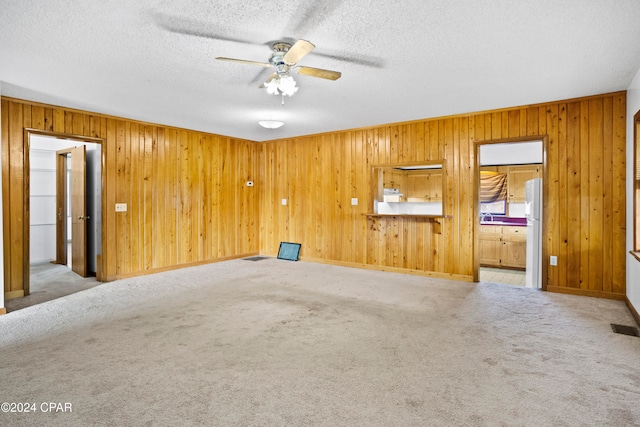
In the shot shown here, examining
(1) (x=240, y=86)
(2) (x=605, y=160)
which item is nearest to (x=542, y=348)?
(2) (x=605, y=160)

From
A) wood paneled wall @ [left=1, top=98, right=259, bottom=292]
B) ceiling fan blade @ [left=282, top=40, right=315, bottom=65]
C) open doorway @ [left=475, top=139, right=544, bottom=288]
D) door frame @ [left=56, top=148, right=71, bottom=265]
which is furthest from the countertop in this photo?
door frame @ [left=56, top=148, right=71, bottom=265]

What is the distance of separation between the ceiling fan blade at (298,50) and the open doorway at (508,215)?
3.38 meters

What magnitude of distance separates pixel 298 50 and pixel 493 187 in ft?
19.8

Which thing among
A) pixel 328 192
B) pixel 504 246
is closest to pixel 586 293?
pixel 504 246

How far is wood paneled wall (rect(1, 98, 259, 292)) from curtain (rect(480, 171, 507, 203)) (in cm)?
482

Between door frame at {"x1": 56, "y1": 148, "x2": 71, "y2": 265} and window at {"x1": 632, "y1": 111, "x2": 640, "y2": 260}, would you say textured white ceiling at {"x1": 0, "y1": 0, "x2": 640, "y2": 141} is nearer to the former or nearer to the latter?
window at {"x1": 632, "y1": 111, "x2": 640, "y2": 260}

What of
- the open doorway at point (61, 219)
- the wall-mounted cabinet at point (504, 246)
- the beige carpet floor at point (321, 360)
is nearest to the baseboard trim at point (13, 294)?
the open doorway at point (61, 219)

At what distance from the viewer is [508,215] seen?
23.2ft

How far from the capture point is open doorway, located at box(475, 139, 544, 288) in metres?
4.78

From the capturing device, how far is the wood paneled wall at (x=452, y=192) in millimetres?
4090

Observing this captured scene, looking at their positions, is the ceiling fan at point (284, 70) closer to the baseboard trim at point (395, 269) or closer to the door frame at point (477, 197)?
the door frame at point (477, 197)

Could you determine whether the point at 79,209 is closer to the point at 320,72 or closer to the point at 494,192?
the point at 320,72

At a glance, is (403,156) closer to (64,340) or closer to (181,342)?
(181,342)

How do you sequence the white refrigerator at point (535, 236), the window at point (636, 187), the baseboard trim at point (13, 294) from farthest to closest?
the white refrigerator at point (535, 236)
the baseboard trim at point (13, 294)
the window at point (636, 187)
